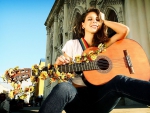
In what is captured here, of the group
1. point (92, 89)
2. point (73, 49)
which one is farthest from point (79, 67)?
point (73, 49)

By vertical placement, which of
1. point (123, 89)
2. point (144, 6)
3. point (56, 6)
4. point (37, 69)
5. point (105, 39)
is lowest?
point (123, 89)

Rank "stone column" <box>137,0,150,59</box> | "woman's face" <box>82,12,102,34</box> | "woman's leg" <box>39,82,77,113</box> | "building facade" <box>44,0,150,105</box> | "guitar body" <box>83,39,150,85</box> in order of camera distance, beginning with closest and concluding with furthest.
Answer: "woman's leg" <box>39,82,77,113</box> < "guitar body" <box>83,39,150,85</box> < "woman's face" <box>82,12,102,34</box> < "stone column" <box>137,0,150,59</box> < "building facade" <box>44,0,150,105</box>

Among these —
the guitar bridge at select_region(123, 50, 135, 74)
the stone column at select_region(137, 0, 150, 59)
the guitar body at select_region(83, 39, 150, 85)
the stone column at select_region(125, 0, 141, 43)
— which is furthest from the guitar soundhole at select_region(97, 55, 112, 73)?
the stone column at select_region(125, 0, 141, 43)

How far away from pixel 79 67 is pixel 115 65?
0.45 m

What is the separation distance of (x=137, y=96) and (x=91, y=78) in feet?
1.86

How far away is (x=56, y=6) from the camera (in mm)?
19125

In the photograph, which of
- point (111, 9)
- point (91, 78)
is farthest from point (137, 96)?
point (111, 9)

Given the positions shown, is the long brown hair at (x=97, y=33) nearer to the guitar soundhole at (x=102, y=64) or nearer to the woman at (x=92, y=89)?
the woman at (x=92, y=89)

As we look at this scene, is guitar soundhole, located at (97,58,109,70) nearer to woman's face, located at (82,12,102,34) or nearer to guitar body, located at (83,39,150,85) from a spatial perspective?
guitar body, located at (83,39,150,85)

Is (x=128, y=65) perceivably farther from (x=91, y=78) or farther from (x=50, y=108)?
(x=50, y=108)

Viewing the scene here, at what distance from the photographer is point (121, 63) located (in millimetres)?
1766

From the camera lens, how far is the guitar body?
1.62m

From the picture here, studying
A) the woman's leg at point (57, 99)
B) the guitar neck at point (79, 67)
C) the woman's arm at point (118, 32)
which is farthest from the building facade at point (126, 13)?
the woman's leg at point (57, 99)

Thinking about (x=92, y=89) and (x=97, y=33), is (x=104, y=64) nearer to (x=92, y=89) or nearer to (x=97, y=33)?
(x=92, y=89)
